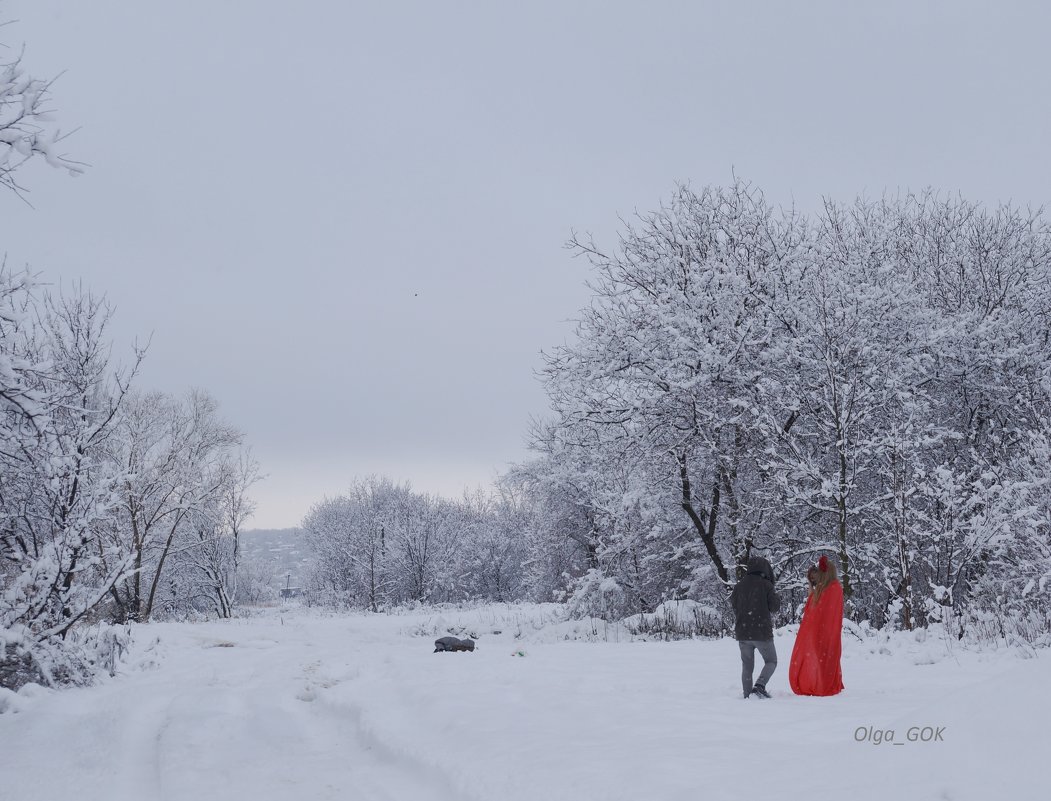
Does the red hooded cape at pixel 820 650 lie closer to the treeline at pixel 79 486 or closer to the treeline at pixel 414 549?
the treeline at pixel 79 486

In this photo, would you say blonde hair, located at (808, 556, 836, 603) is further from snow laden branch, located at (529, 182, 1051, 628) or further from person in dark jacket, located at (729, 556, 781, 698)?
snow laden branch, located at (529, 182, 1051, 628)

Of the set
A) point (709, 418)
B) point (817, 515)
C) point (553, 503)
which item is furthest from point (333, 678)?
point (553, 503)

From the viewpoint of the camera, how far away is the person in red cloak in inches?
295

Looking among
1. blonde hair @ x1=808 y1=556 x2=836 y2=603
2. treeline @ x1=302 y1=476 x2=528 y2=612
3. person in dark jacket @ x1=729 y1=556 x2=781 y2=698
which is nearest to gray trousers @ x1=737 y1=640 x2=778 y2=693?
person in dark jacket @ x1=729 y1=556 x2=781 y2=698

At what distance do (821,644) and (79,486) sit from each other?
39.8ft

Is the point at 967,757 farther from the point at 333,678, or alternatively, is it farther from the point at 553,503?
the point at 553,503

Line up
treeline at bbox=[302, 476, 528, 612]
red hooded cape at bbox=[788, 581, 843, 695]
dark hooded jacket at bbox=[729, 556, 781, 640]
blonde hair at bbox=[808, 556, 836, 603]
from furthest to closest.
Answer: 1. treeline at bbox=[302, 476, 528, 612]
2. blonde hair at bbox=[808, 556, 836, 603]
3. dark hooded jacket at bbox=[729, 556, 781, 640]
4. red hooded cape at bbox=[788, 581, 843, 695]

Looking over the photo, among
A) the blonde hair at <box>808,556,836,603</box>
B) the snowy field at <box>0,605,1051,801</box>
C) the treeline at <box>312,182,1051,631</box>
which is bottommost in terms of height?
the snowy field at <box>0,605,1051,801</box>

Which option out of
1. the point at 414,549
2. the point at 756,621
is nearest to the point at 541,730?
the point at 756,621

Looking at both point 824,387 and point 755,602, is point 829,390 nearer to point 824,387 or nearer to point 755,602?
point 824,387

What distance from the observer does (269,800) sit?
5.27 metres

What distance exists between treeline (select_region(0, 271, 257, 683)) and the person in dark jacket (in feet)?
22.9

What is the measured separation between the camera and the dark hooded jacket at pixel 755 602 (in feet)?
25.0

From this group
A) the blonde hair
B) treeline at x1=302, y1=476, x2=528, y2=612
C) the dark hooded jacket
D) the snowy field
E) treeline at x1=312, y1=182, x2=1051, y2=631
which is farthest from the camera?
treeline at x1=302, y1=476, x2=528, y2=612
